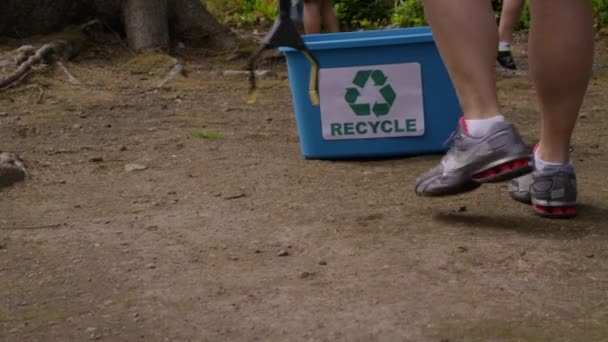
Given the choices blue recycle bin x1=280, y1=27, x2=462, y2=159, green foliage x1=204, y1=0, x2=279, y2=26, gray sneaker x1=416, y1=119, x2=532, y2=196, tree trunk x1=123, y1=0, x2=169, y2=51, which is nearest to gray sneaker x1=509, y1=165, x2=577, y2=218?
gray sneaker x1=416, y1=119, x2=532, y2=196

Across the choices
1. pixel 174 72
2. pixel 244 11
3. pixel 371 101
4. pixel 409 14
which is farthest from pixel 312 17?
pixel 244 11

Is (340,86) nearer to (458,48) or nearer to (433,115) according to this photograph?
(433,115)

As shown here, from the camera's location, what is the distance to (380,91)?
12.7 feet

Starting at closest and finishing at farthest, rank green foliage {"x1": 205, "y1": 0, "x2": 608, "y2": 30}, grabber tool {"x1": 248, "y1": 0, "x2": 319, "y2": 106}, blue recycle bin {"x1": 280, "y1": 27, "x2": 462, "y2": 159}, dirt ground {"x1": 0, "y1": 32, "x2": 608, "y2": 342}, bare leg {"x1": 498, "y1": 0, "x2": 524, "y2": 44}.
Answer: dirt ground {"x1": 0, "y1": 32, "x2": 608, "y2": 342} → grabber tool {"x1": 248, "y1": 0, "x2": 319, "y2": 106} → blue recycle bin {"x1": 280, "y1": 27, "x2": 462, "y2": 159} → bare leg {"x1": 498, "y1": 0, "x2": 524, "y2": 44} → green foliage {"x1": 205, "y1": 0, "x2": 608, "y2": 30}

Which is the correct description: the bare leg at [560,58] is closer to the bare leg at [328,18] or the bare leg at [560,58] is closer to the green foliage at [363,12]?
the bare leg at [328,18]

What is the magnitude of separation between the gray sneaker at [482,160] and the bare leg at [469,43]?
7cm

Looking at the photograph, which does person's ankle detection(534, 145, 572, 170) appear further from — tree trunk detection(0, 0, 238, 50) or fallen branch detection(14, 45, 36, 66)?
tree trunk detection(0, 0, 238, 50)

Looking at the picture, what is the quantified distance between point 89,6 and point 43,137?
230 cm

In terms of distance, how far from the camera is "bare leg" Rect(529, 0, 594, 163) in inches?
110

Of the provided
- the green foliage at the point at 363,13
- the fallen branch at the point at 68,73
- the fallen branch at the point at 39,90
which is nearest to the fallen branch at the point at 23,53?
the fallen branch at the point at 68,73

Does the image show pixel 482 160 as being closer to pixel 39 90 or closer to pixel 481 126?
pixel 481 126

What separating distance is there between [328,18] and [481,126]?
10.6ft

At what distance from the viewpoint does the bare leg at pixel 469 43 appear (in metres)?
2.76

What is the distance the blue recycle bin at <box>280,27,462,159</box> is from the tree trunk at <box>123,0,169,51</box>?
267cm
